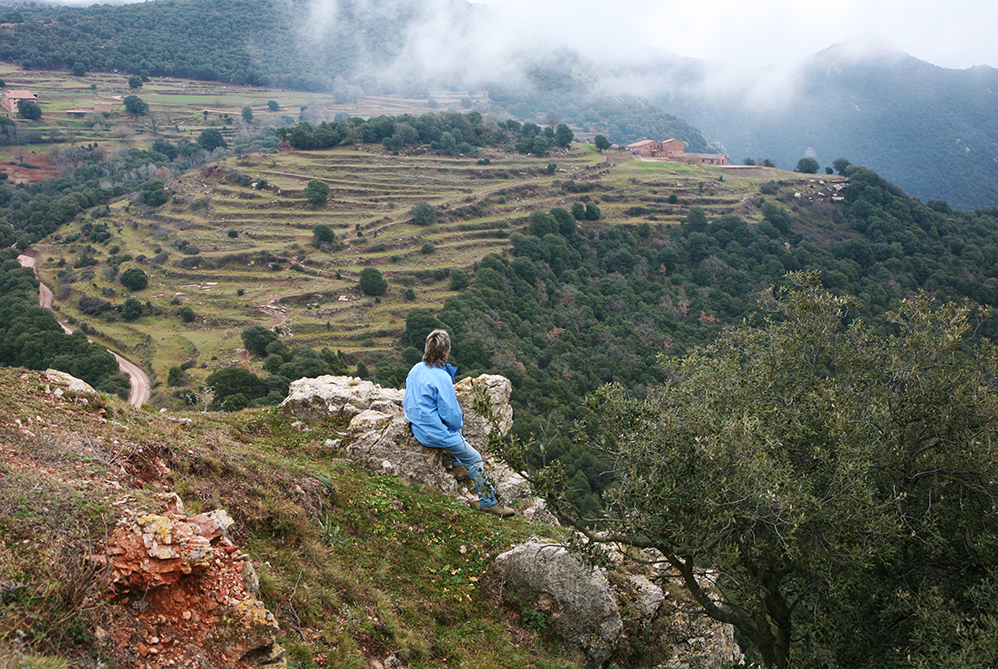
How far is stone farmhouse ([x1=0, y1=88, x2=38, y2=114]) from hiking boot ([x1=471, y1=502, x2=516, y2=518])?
4530 inches

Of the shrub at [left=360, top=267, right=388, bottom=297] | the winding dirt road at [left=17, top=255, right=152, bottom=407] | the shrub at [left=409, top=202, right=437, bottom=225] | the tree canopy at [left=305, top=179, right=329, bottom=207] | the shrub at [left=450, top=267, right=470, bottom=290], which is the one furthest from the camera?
the tree canopy at [left=305, top=179, right=329, bottom=207]

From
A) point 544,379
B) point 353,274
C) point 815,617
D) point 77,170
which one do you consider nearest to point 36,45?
point 77,170

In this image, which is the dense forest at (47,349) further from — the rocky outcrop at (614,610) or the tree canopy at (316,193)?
the rocky outcrop at (614,610)

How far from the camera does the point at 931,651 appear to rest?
608 centimetres

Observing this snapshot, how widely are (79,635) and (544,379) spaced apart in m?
39.7

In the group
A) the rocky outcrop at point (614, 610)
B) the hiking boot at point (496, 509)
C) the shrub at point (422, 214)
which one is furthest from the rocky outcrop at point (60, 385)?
the shrub at point (422, 214)

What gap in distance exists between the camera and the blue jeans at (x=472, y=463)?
9.59m

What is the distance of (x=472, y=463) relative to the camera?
32.2ft

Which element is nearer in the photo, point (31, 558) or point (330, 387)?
point (31, 558)

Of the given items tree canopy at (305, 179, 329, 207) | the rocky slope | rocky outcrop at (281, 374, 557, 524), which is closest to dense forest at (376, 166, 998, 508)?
tree canopy at (305, 179, 329, 207)

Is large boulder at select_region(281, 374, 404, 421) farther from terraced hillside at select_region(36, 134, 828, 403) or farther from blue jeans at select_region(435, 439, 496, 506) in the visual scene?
terraced hillside at select_region(36, 134, 828, 403)

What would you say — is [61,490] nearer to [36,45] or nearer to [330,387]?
[330,387]

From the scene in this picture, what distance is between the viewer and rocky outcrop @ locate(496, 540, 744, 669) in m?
7.90

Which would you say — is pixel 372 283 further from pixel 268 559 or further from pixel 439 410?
pixel 268 559
